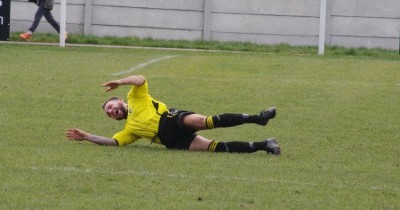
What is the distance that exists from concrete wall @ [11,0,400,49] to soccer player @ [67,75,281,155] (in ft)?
55.0

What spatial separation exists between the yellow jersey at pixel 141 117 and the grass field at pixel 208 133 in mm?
197

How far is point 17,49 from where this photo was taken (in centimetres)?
2141

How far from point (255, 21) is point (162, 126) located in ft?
57.0


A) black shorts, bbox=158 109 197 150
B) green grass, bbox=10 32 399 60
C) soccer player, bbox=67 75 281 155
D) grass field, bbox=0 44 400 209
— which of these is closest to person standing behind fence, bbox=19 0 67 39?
green grass, bbox=10 32 399 60

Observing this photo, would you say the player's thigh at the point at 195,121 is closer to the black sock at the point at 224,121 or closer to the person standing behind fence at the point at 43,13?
the black sock at the point at 224,121

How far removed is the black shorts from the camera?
435 inches

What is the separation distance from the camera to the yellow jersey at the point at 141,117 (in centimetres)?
1111

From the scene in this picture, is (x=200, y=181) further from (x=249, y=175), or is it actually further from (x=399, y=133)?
(x=399, y=133)

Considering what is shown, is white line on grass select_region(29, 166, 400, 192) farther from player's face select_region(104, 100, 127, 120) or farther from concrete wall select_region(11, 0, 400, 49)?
concrete wall select_region(11, 0, 400, 49)

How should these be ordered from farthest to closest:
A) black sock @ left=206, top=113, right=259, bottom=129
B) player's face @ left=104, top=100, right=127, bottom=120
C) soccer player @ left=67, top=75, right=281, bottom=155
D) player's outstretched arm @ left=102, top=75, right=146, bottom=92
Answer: player's face @ left=104, top=100, right=127, bottom=120, soccer player @ left=67, top=75, right=281, bottom=155, black sock @ left=206, top=113, right=259, bottom=129, player's outstretched arm @ left=102, top=75, right=146, bottom=92

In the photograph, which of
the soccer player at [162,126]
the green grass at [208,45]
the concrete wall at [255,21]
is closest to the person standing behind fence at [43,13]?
the green grass at [208,45]

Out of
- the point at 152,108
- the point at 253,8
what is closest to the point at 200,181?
the point at 152,108

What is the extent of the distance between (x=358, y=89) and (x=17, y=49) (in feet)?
25.0

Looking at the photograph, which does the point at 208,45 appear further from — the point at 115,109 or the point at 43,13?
the point at 115,109
